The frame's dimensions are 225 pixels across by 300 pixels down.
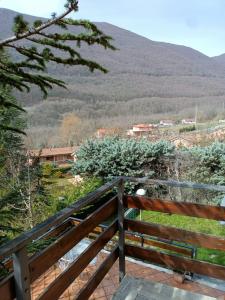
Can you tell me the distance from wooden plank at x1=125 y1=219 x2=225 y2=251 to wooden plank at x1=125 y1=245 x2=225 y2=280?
0.20 metres

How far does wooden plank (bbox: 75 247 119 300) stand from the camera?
2.01 metres

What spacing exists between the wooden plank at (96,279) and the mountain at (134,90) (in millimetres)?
15990

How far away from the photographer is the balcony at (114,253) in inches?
54.3

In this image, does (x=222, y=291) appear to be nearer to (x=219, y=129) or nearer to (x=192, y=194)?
(x=192, y=194)

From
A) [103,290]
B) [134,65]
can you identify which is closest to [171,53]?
[134,65]

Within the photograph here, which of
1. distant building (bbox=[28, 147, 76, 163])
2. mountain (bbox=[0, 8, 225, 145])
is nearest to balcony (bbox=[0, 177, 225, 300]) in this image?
mountain (bbox=[0, 8, 225, 145])

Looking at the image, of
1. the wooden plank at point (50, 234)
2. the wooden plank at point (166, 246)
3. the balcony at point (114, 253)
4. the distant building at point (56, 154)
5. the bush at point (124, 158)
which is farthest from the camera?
the distant building at point (56, 154)

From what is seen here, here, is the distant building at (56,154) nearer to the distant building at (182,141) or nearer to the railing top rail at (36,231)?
the distant building at (182,141)

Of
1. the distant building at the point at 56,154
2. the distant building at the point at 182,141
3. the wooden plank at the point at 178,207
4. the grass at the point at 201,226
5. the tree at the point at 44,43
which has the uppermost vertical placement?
the tree at the point at 44,43

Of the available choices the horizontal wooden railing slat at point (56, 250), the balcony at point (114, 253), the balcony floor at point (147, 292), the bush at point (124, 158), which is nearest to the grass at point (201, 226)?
the bush at point (124, 158)

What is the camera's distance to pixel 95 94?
36156 mm

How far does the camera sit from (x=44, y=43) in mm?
1683

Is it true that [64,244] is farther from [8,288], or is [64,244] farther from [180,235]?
[180,235]

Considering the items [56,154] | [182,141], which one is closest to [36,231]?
[182,141]
